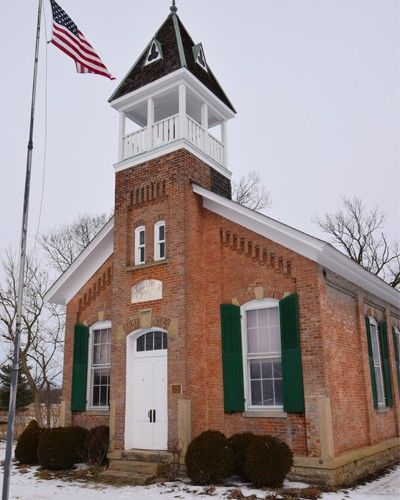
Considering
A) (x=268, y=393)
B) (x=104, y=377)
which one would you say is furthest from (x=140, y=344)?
(x=268, y=393)

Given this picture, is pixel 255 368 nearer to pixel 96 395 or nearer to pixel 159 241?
pixel 159 241

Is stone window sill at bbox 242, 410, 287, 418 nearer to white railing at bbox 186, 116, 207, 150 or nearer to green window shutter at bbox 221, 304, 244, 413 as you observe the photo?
green window shutter at bbox 221, 304, 244, 413

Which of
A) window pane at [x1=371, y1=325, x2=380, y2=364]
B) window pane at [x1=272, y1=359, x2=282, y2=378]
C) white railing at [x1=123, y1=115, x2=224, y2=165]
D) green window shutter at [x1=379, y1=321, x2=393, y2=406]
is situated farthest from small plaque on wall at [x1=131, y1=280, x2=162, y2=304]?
green window shutter at [x1=379, y1=321, x2=393, y2=406]

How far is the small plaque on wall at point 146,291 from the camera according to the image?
43.3 feet

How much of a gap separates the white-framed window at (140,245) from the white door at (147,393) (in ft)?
6.89

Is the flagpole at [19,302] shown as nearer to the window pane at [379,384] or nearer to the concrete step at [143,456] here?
the concrete step at [143,456]

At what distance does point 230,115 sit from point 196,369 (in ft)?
27.2

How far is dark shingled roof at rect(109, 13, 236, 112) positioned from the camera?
14477 millimetres

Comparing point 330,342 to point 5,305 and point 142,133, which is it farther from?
point 5,305

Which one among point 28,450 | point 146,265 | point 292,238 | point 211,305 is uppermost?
point 292,238

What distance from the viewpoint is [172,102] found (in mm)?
15430

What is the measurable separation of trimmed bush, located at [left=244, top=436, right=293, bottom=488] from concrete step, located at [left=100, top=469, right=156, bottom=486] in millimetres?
2251

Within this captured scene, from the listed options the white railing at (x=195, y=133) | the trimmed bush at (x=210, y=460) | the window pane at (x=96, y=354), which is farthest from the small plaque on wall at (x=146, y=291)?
the white railing at (x=195, y=133)

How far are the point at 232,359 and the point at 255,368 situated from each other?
62 cm
